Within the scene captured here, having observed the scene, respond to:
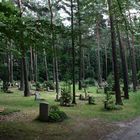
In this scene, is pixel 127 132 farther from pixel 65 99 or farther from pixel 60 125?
pixel 65 99

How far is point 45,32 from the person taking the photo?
13.5m

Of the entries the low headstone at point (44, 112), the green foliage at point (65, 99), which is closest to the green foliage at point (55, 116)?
the low headstone at point (44, 112)

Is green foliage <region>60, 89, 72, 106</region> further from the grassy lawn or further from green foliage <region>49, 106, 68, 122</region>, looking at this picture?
green foliage <region>49, 106, 68, 122</region>

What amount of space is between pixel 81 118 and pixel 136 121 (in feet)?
9.14

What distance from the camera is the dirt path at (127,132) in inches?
508

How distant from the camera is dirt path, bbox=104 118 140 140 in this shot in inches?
508

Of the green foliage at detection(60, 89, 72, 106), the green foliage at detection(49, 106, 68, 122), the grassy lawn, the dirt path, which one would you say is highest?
the green foliage at detection(60, 89, 72, 106)

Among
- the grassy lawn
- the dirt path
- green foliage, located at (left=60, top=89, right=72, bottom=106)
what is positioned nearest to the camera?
the dirt path

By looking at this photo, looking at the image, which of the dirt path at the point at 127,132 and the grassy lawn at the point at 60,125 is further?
the grassy lawn at the point at 60,125

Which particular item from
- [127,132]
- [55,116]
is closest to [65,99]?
[55,116]

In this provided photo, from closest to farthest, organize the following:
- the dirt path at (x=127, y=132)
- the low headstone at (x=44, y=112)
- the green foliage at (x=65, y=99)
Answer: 1. the dirt path at (x=127, y=132)
2. the low headstone at (x=44, y=112)
3. the green foliage at (x=65, y=99)

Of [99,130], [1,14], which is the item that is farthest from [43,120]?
[1,14]

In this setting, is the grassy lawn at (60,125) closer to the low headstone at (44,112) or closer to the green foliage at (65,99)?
the low headstone at (44,112)

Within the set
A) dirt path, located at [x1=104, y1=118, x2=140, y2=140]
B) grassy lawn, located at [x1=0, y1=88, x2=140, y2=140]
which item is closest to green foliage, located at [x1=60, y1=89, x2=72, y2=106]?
grassy lawn, located at [x1=0, y1=88, x2=140, y2=140]
